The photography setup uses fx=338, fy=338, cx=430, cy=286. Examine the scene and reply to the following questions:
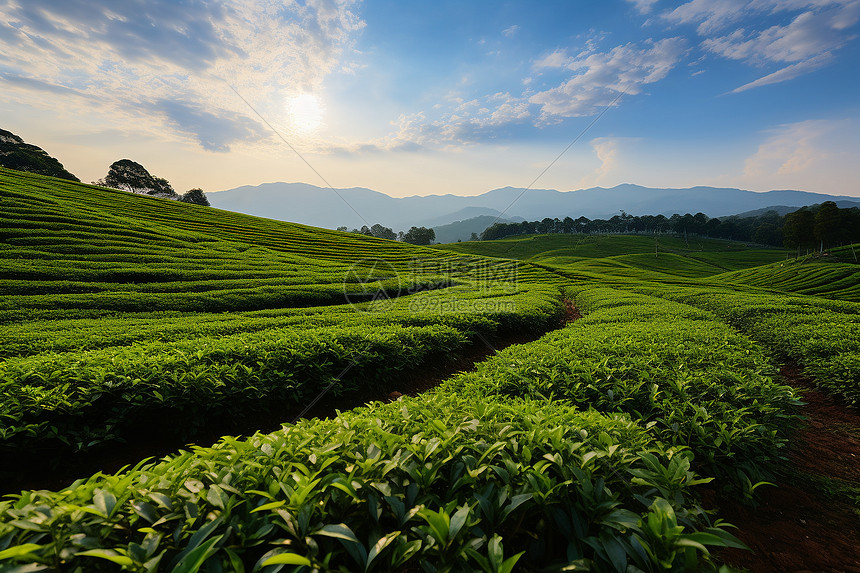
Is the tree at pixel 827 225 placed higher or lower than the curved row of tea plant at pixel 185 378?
higher

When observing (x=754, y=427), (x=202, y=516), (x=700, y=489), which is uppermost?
(x=202, y=516)

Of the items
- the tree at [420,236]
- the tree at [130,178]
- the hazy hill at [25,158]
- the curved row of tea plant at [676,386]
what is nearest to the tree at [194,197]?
the tree at [130,178]

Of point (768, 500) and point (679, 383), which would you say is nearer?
point (768, 500)

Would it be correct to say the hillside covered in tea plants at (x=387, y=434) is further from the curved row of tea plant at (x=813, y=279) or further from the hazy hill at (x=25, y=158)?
the hazy hill at (x=25, y=158)

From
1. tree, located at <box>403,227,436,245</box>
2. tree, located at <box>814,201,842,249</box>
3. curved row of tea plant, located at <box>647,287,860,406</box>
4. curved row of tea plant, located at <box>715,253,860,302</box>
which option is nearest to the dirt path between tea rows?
curved row of tea plant, located at <box>647,287,860,406</box>

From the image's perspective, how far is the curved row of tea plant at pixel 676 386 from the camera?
3943 millimetres

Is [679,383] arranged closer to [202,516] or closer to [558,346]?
[558,346]

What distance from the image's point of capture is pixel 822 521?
3580mm

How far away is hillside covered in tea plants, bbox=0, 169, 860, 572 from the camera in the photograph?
1977 mm

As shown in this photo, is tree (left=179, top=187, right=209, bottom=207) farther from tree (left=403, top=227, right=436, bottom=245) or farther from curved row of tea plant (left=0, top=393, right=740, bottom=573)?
curved row of tea plant (left=0, top=393, right=740, bottom=573)

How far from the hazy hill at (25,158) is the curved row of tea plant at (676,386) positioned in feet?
317

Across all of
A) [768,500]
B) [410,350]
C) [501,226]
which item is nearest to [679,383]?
[768,500]

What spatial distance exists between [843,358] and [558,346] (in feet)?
20.2

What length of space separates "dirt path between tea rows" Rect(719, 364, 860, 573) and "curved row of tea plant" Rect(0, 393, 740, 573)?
0.90 meters
